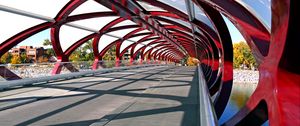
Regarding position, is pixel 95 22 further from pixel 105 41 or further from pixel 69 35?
pixel 105 41

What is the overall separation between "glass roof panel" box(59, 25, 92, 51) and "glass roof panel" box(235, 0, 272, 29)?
917 inches

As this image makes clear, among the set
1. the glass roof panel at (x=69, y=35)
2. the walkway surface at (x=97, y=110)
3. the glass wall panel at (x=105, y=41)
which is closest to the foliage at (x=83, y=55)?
the glass wall panel at (x=105, y=41)

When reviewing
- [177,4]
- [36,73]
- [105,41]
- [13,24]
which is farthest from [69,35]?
[177,4]

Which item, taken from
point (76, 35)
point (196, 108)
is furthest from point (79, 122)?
point (76, 35)

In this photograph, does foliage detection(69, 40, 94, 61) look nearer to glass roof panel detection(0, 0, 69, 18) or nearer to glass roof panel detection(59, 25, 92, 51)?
glass roof panel detection(59, 25, 92, 51)

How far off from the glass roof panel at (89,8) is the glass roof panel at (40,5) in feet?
4.84

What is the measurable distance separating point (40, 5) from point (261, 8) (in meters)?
16.2

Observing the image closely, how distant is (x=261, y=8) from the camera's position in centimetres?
577

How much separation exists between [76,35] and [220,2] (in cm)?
2422

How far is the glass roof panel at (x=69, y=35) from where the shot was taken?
27.7 metres

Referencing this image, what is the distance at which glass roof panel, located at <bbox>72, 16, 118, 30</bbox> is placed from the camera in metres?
26.4

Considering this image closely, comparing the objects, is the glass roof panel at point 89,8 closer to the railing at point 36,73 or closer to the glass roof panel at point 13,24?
the glass roof panel at point 13,24

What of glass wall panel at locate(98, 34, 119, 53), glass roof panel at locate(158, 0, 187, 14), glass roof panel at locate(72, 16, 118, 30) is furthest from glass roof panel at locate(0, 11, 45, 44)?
glass wall panel at locate(98, 34, 119, 53)

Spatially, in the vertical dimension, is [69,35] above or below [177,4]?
below
